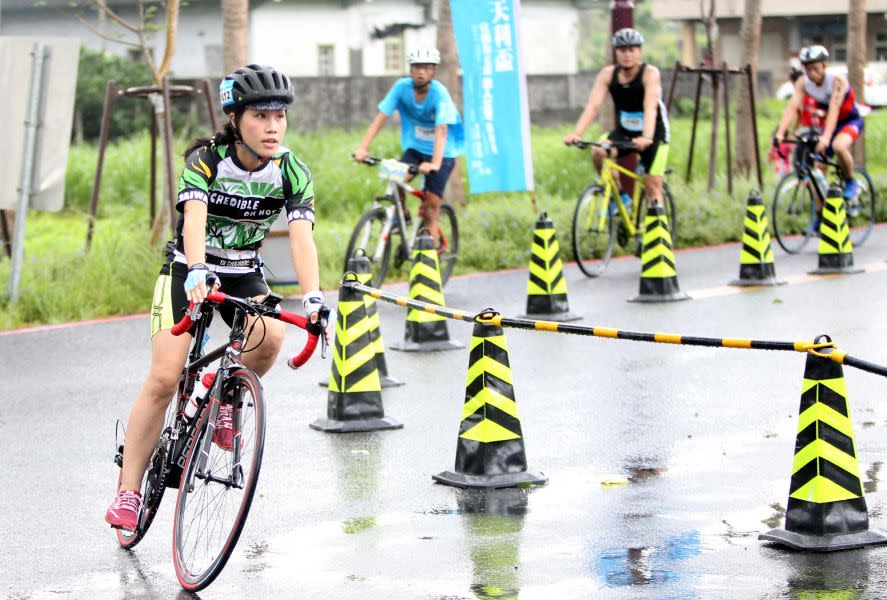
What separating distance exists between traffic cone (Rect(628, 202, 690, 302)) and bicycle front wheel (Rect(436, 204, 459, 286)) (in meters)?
1.93

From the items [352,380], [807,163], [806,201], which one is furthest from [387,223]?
[806,201]

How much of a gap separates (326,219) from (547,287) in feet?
31.9

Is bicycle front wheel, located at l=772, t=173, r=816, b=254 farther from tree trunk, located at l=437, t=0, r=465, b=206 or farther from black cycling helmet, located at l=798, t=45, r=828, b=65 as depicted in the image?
tree trunk, located at l=437, t=0, r=465, b=206

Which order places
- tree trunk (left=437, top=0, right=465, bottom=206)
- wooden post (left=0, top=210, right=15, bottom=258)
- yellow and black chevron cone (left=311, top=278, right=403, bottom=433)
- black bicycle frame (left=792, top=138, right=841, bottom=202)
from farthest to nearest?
tree trunk (left=437, top=0, right=465, bottom=206)
black bicycle frame (left=792, top=138, right=841, bottom=202)
wooden post (left=0, top=210, right=15, bottom=258)
yellow and black chevron cone (left=311, top=278, right=403, bottom=433)

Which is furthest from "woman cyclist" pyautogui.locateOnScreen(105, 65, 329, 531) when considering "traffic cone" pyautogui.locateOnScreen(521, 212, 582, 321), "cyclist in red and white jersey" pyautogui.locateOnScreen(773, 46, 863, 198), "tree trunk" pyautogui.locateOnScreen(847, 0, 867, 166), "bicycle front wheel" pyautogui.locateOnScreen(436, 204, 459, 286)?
"tree trunk" pyautogui.locateOnScreen(847, 0, 867, 166)

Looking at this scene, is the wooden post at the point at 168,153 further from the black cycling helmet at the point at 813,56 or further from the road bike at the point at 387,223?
the black cycling helmet at the point at 813,56

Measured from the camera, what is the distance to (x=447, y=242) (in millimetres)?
14773

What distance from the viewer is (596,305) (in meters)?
13.5

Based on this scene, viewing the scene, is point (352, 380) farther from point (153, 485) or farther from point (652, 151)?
point (652, 151)

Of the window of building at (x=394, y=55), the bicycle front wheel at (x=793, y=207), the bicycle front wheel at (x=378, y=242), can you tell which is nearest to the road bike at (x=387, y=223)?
the bicycle front wheel at (x=378, y=242)

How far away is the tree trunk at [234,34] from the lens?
16.1 meters

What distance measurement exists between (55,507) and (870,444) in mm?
4244

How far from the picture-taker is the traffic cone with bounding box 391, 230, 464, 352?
444 inches

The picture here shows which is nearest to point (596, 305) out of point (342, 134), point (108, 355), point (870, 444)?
point (108, 355)
